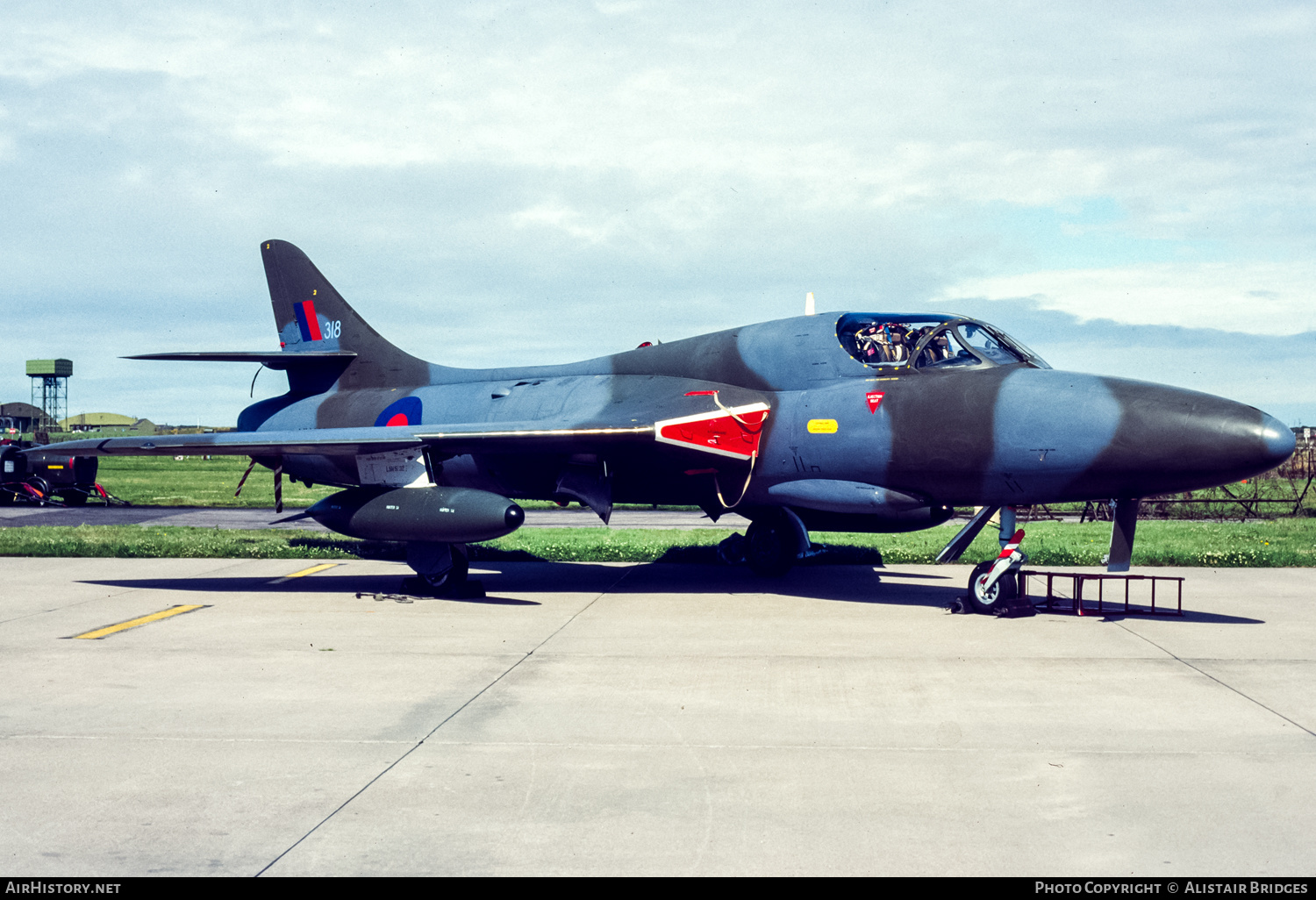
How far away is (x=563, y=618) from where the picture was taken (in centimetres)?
1077

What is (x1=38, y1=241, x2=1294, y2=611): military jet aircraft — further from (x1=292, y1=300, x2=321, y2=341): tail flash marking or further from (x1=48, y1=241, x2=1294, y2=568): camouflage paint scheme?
(x1=292, y1=300, x2=321, y2=341): tail flash marking

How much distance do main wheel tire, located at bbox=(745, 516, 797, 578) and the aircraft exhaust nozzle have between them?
3.86 metres

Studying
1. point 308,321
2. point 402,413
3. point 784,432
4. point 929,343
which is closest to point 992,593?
point 929,343

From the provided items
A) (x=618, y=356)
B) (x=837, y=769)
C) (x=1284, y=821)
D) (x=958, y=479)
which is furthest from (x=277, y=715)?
(x=618, y=356)

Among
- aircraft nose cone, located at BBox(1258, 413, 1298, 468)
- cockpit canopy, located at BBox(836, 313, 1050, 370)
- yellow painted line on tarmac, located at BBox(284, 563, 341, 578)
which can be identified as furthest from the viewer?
yellow painted line on tarmac, located at BBox(284, 563, 341, 578)

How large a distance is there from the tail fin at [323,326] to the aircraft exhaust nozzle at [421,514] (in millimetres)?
4359

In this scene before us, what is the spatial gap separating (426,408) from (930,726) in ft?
35.1

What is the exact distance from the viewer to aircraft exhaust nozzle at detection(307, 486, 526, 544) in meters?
11.7

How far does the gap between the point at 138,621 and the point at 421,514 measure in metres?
3.08

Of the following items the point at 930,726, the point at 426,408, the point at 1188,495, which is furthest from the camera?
the point at 1188,495

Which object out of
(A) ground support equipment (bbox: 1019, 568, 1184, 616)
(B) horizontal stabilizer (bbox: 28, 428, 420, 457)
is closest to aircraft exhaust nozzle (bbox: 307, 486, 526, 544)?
(B) horizontal stabilizer (bbox: 28, 428, 420, 457)

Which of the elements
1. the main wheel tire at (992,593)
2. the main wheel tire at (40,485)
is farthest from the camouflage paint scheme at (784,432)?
the main wheel tire at (40,485)

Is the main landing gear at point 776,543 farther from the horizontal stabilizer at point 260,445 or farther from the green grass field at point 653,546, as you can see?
the horizontal stabilizer at point 260,445

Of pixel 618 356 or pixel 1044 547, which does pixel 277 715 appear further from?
pixel 1044 547
